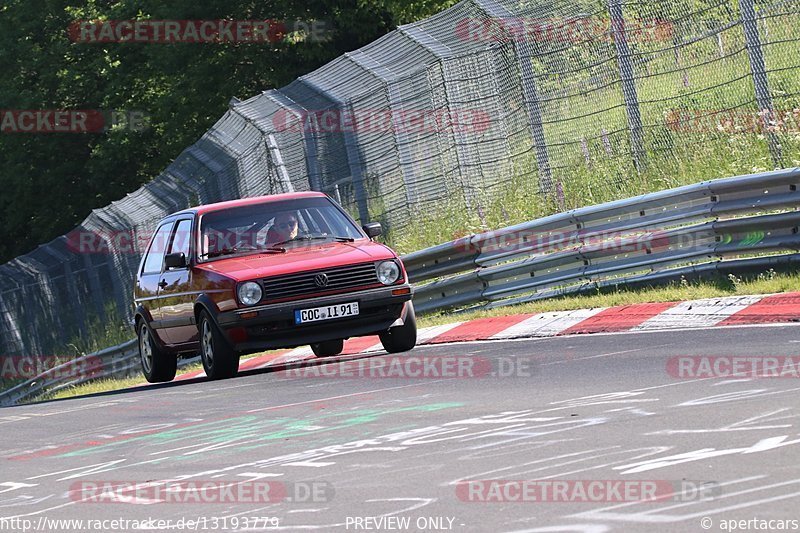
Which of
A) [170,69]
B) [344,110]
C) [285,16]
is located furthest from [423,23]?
[170,69]

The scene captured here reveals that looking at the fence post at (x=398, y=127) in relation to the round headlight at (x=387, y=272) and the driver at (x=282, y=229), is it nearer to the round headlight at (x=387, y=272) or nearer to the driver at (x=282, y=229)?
the driver at (x=282, y=229)

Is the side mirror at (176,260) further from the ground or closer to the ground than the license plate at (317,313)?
further from the ground

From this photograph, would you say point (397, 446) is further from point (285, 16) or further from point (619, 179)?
point (285, 16)

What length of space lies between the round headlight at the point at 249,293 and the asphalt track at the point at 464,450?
1.15 metres

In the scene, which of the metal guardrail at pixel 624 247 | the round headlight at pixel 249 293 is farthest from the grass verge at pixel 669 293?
the round headlight at pixel 249 293

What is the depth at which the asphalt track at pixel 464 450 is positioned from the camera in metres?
6.14

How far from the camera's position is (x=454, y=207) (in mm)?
19922

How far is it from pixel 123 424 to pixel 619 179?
7425 mm

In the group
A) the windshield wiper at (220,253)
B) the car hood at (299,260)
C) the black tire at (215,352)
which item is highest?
the windshield wiper at (220,253)

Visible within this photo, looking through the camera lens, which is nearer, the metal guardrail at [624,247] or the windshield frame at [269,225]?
the metal guardrail at [624,247]

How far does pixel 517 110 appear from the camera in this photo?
18297mm

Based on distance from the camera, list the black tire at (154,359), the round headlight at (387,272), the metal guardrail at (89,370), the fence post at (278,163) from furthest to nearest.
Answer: the metal guardrail at (89,370) < the fence post at (278,163) < the black tire at (154,359) < the round headlight at (387,272)

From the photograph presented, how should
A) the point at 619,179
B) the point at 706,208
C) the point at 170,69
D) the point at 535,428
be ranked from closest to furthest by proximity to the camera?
1. the point at 535,428
2. the point at 706,208
3. the point at 619,179
4. the point at 170,69

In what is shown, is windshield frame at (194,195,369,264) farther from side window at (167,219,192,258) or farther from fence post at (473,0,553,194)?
fence post at (473,0,553,194)
